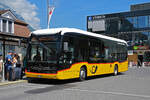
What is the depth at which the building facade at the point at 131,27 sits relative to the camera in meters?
59.3

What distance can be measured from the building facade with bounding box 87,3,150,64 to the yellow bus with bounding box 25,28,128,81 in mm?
43868

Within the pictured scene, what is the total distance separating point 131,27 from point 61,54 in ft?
178

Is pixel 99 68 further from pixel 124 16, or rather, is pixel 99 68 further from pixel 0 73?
pixel 124 16

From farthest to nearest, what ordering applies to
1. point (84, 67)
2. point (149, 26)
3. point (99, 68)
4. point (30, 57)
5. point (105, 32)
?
point (105, 32), point (149, 26), point (99, 68), point (84, 67), point (30, 57)

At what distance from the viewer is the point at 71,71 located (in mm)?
12375

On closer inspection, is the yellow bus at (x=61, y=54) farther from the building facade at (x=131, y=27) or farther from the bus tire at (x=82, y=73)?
the building facade at (x=131, y=27)

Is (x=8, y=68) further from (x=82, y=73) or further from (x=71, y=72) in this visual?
(x=82, y=73)

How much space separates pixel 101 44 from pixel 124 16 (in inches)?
1999

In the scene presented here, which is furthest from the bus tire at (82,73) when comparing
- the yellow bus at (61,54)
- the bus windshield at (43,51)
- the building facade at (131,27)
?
the building facade at (131,27)

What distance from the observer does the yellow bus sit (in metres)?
11.6

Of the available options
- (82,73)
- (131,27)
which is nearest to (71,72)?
(82,73)

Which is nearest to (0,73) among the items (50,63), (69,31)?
(50,63)

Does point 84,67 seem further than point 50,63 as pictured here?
Yes

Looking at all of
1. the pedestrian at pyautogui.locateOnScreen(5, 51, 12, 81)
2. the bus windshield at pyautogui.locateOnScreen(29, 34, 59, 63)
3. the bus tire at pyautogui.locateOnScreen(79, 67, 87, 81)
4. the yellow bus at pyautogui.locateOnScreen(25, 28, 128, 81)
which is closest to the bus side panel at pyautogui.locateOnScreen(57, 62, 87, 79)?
the yellow bus at pyautogui.locateOnScreen(25, 28, 128, 81)
